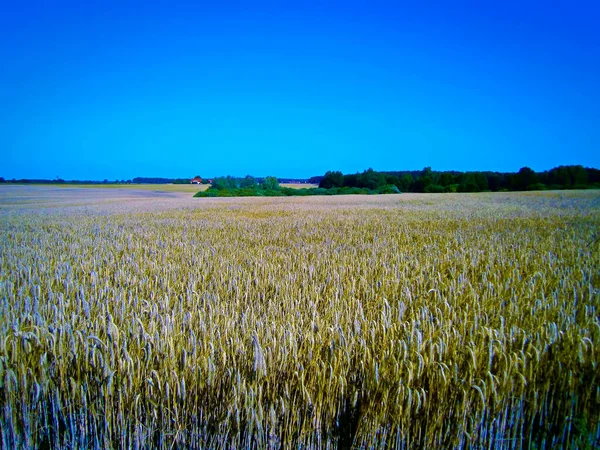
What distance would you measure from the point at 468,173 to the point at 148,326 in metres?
62.1

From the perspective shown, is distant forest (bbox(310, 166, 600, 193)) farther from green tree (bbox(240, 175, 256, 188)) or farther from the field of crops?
the field of crops

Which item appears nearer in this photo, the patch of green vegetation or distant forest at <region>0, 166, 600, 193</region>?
distant forest at <region>0, 166, 600, 193</region>

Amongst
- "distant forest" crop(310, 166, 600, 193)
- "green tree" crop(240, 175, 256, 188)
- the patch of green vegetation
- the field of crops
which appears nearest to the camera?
the field of crops

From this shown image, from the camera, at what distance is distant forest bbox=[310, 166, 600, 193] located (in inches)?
1390

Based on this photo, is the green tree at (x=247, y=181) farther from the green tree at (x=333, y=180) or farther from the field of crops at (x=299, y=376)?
the field of crops at (x=299, y=376)

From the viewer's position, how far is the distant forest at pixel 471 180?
35312 millimetres

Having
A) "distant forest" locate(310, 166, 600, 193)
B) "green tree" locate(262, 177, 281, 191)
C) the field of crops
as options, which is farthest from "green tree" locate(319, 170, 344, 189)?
the field of crops

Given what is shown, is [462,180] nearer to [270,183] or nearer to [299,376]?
[270,183]

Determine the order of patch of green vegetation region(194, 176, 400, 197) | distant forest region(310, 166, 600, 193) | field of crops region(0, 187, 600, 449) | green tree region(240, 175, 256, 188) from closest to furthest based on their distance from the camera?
1. field of crops region(0, 187, 600, 449)
2. distant forest region(310, 166, 600, 193)
3. patch of green vegetation region(194, 176, 400, 197)
4. green tree region(240, 175, 256, 188)

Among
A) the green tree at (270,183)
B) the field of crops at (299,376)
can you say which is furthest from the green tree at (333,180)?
the field of crops at (299,376)

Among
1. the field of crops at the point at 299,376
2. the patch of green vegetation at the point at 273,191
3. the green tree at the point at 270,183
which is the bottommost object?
the field of crops at the point at 299,376

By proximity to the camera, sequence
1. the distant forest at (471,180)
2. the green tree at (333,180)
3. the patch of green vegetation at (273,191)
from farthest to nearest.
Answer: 1. the green tree at (333,180)
2. the patch of green vegetation at (273,191)
3. the distant forest at (471,180)

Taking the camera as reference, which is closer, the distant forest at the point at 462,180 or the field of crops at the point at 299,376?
the field of crops at the point at 299,376

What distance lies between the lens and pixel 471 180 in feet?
177
